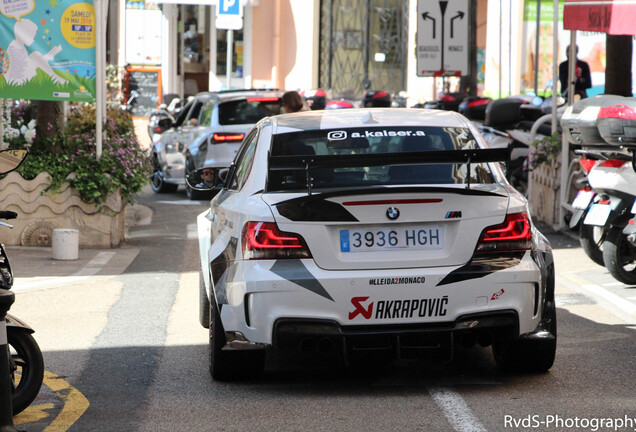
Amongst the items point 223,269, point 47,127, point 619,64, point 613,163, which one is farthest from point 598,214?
point 47,127

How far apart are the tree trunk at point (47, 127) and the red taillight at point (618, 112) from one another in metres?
6.32

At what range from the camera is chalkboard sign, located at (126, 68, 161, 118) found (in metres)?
33.1

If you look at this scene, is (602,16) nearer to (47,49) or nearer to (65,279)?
(47,49)

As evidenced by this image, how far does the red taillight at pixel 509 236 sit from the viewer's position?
623 cm

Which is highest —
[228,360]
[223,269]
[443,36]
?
[443,36]

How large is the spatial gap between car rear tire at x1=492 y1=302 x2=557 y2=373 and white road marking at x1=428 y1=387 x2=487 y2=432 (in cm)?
46

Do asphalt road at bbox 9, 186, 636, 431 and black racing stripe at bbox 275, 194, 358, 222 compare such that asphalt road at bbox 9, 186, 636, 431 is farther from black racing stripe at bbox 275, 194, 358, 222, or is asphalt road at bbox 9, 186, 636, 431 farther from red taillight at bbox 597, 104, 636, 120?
red taillight at bbox 597, 104, 636, 120

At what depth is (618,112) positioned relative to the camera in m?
9.88

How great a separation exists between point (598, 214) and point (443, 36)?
9.62m

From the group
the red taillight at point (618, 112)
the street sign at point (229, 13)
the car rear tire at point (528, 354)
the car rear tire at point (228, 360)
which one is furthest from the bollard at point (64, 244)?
the street sign at point (229, 13)

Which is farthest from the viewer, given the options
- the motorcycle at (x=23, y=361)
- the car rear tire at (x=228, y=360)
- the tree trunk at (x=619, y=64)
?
the tree trunk at (x=619, y=64)

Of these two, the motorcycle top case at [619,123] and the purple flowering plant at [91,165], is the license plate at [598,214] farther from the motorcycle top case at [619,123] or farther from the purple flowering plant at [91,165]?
the purple flowering plant at [91,165]

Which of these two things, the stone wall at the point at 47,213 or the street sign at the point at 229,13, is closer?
the stone wall at the point at 47,213

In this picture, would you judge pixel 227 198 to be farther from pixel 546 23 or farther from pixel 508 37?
pixel 508 37
